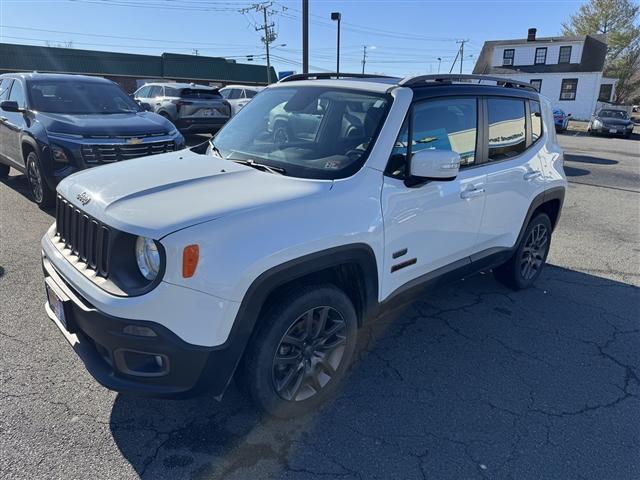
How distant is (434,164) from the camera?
271cm

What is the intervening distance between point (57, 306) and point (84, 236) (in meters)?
0.43

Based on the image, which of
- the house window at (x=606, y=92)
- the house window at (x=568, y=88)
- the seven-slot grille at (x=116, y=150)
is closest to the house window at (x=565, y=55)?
the house window at (x=568, y=88)

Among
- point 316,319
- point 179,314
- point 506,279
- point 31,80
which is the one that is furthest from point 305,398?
point 31,80

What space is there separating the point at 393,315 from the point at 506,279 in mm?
1344

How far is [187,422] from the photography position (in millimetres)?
2645

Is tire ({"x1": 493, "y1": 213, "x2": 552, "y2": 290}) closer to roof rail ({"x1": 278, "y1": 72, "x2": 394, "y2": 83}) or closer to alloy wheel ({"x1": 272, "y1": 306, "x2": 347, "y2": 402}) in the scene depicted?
roof rail ({"x1": 278, "y1": 72, "x2": 394, "y2": 83})

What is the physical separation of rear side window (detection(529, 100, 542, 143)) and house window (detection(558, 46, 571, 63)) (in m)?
41.6

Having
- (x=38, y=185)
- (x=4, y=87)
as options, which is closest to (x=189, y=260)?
(x=38, y=185)

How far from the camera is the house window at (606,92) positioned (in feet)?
149

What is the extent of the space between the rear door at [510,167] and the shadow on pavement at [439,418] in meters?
0.81

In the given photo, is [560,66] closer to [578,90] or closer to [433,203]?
[578,90]

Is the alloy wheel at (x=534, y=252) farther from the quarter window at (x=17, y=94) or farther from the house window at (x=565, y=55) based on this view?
the house window at (x=565, y=55)

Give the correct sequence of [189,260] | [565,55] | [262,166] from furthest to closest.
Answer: [565,55] < [262,166] < [189,260]

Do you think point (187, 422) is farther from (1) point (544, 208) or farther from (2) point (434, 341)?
(1) point (544, 208)
